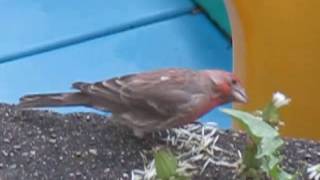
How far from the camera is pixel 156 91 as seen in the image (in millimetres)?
1584

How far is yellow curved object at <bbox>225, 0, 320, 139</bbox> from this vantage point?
2.38m

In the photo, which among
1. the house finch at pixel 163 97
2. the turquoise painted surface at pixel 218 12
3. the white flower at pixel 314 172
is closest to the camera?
the white flower at pixel 314 172

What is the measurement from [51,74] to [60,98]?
4.06 ft

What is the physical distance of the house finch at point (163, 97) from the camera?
1573mm

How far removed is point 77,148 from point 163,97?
0.17 meters

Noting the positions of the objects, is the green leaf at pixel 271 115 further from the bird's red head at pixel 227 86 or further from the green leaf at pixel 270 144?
the bird's red head at pixel 227 86

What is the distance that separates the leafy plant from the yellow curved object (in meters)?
1.01

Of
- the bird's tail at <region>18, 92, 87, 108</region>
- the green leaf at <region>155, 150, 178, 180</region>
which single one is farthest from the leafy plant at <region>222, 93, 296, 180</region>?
the bird's tail at <region>18, 92, 87, 108</region>

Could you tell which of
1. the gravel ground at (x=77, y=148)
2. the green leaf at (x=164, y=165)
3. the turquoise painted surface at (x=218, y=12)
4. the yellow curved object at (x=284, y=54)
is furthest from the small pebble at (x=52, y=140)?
the turquoise painted surface at (x=218, y=12)

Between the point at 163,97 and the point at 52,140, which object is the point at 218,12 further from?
the point at 52,140

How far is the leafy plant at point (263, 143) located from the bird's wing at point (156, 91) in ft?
0.69

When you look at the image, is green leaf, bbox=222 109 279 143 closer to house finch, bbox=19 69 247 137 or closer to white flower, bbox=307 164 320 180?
white flower, bbox=307 164 320 180

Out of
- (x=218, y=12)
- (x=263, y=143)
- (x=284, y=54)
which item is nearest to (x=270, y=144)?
(x=263, y=143)

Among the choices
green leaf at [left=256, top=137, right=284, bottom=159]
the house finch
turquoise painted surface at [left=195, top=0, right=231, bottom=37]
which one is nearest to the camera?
green leaf at [left=256, top=137, right=284, bottom=159]
